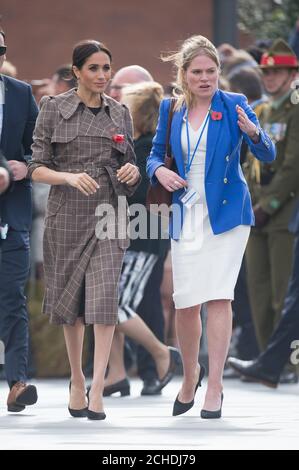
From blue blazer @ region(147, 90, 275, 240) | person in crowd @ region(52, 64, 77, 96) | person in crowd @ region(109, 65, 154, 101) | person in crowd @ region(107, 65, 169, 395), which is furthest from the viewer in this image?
person in crowd @ region(52, 64, 77, 96)

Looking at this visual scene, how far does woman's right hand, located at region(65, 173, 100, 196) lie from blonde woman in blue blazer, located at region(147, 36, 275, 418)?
1.38 feet

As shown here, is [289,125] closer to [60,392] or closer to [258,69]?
[258,69]

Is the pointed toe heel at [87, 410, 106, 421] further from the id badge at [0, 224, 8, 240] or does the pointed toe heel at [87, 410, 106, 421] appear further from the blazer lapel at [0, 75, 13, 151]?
the blazer lapel at [0, 75, 13, 151]

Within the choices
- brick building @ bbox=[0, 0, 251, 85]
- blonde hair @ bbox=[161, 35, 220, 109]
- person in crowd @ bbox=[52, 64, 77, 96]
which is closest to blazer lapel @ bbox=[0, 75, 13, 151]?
blonde hair @ bbox=[161, 35, 220, 109]

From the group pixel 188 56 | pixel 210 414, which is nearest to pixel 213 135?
pixel 188 56

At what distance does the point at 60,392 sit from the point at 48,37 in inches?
358

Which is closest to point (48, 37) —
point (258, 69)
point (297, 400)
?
point (258, 69)

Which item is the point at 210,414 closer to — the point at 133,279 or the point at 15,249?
the point at 15,249

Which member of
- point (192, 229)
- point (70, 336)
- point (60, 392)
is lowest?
point (60, 392)

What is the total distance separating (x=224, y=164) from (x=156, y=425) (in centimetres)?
141

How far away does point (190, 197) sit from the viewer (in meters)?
9.27

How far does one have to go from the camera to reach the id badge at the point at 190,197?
9266 millimetres

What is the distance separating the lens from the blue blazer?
9188 mm

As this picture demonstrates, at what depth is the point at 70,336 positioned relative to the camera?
30.6 feet
